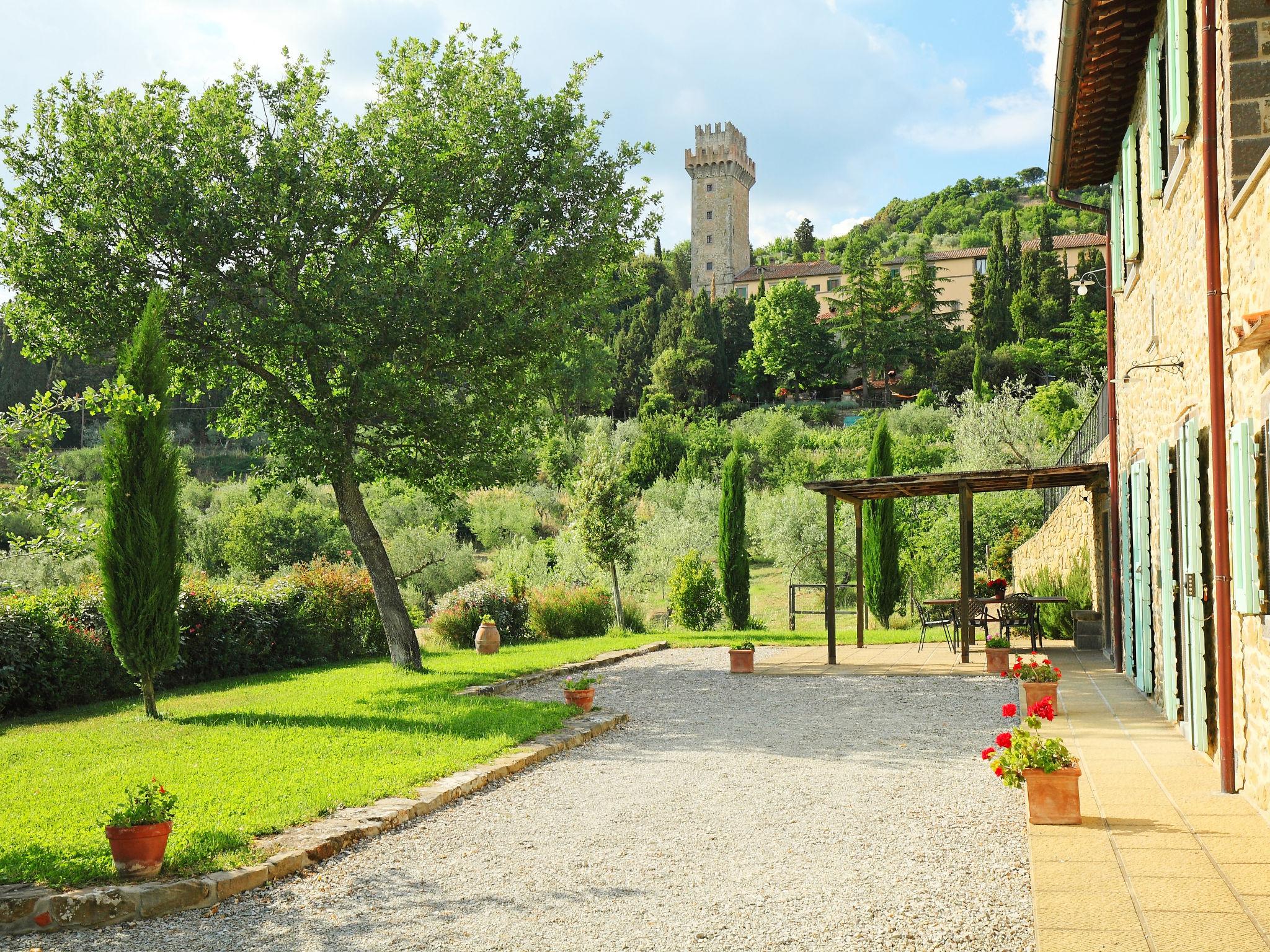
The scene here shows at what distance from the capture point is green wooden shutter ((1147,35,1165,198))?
703cm

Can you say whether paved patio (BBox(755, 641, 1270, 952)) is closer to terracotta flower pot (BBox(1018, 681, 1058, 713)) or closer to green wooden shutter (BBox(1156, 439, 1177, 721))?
green wooden shutter (BBox(1156, 439, 1177, 721))

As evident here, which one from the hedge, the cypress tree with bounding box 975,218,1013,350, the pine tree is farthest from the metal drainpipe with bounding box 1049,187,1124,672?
the cypress tree with bounding box 975,218,1013,350

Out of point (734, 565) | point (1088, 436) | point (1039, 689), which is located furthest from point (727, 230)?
point (1039, 689)

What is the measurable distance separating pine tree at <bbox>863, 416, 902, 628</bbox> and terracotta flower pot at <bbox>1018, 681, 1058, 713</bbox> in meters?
11.3

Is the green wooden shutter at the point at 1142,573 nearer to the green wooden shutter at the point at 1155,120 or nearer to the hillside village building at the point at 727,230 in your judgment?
→ the green wooden shutter at the point at 1155,120

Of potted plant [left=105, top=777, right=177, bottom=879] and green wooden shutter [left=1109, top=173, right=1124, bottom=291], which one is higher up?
green wooden shutter [left=1109, top=173, right=1124, bottom=291]

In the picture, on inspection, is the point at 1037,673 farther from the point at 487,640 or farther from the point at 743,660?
the point at 487,640

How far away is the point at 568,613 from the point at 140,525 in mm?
9964

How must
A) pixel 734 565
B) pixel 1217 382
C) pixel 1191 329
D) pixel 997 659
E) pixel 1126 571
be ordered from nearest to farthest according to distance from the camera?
pixel 1217 382 → pixel 1191 329 → pixel 1126 571 → pixel 997 659 → pixel 734 565

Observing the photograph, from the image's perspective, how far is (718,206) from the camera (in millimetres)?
82875

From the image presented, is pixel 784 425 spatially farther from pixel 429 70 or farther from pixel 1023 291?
pixel 429 70

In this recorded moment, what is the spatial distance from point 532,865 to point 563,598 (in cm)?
1400

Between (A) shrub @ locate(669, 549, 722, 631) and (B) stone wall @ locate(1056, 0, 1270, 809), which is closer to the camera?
(B) stone wall @ locate(1056, 0, 1270, 809)

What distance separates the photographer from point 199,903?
456 centimetres
